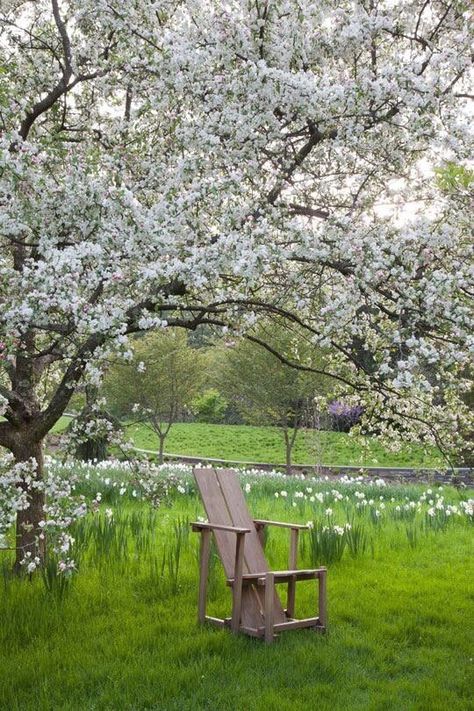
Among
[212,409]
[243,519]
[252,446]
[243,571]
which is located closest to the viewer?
[243,571]

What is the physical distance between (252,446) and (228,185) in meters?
26.6

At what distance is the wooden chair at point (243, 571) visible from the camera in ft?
15.7

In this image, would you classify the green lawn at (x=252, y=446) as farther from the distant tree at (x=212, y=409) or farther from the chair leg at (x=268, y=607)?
the chair leg at (x=268, y=607)

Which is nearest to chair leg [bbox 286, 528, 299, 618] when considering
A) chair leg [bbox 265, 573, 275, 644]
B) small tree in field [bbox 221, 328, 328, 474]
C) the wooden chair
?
the wooden chair

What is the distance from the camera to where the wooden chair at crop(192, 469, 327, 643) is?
15.7 feet

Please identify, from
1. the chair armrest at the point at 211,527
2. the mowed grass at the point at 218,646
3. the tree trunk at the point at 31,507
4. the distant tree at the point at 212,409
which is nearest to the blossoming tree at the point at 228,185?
the tree trunk at the point at 31,507

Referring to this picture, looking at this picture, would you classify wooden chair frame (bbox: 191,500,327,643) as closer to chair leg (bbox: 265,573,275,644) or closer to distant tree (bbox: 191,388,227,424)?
chair leg (bbox: 265,573,275,644)

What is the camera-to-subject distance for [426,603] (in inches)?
230

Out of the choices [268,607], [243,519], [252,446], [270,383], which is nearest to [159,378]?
[270,383]

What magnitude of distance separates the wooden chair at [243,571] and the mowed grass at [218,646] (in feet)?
0.46

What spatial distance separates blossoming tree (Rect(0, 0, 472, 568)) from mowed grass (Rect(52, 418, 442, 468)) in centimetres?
1629

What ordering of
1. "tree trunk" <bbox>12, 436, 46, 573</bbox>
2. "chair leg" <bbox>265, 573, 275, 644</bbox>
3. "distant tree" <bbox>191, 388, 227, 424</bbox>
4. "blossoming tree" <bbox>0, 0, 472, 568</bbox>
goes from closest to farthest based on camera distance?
"blossoming tree" <bbox>0, 0, 472, 568</bbox>, "chair leg" <bbox>265, 573, 275, 644</bbox>, "tree trunk" <bbox>12, 436, 46, 573</bbox>, "distant tree" <bbox>191, 388, 227, 424</bbox>

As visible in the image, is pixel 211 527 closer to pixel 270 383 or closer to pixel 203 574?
pixel 203 574

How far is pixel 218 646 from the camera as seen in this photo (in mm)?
4582
